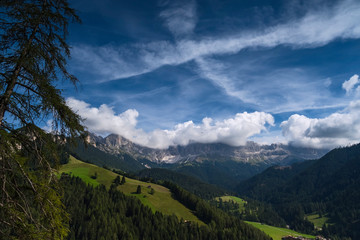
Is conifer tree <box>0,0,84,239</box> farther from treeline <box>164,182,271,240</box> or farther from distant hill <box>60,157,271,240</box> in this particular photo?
treeline <box>164,182,271,240</box>

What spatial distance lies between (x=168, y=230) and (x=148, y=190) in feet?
232

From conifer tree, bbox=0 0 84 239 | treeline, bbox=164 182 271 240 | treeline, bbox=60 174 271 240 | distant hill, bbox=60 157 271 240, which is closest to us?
conifer tree, bbox=0 0 84 239

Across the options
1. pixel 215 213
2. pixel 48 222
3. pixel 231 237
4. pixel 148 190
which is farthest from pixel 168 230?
pixel 48 222

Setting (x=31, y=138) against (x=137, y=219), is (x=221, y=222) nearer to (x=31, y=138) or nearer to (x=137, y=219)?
(x=137, y=219)

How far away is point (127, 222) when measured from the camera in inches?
5261

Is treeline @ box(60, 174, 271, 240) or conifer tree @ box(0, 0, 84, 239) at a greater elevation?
conifer tree @ box(0, 0, 84, 239)

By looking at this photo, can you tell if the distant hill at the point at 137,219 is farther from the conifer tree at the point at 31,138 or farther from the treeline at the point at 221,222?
the conifer tree at the point at 31,138

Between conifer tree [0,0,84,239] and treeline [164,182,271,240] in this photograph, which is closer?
conifer tree [0,0,84,239]

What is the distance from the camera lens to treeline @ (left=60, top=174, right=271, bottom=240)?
12031cm

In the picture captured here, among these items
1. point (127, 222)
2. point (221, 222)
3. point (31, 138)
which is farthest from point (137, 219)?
point (31, 138)

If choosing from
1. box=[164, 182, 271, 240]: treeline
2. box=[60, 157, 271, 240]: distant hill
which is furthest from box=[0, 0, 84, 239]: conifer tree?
box=[164, 182, 271, 240]: treeline

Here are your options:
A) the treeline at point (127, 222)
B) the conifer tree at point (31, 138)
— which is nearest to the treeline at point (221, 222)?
the treeline at point (127, 222)

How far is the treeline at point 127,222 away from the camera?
12031 cm

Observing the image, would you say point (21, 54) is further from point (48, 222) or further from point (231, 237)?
point (231, 237)
